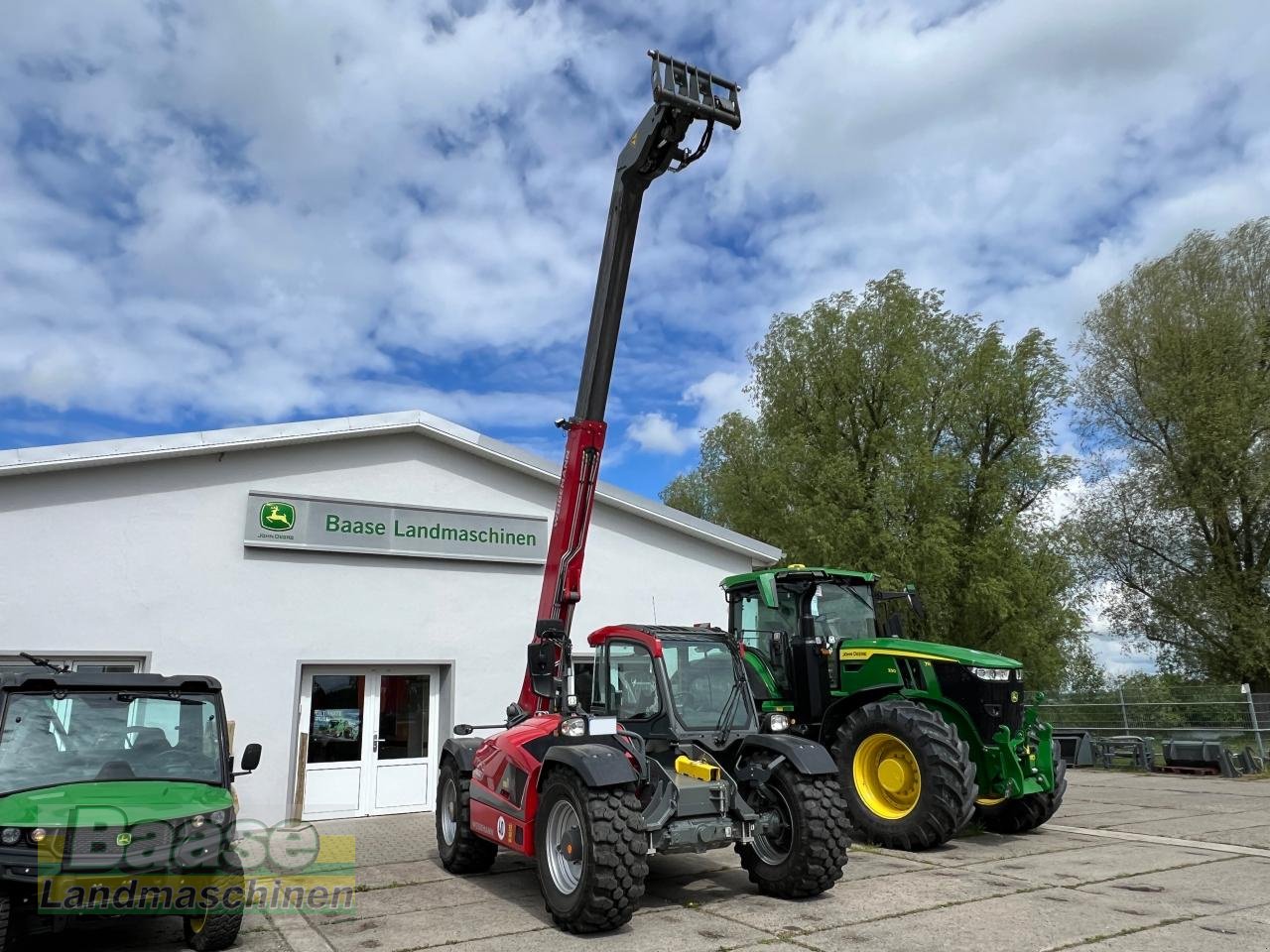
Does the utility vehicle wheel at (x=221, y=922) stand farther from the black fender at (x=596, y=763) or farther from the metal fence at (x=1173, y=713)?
the metal fence at (x=1173, y=713)

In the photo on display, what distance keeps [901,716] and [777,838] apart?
2386 mm

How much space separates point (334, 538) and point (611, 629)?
18.0 feet

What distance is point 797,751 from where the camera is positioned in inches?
258

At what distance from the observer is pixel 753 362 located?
26.5 m

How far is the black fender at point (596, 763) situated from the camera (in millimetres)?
5816

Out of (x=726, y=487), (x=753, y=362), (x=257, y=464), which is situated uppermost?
(x=753, y=362)

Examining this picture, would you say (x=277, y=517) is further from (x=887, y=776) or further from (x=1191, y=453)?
(x=1191, y=453)

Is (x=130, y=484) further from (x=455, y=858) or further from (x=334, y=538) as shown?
(x=455, y=858)

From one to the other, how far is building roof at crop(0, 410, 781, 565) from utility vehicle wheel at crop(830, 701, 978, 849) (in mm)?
5261

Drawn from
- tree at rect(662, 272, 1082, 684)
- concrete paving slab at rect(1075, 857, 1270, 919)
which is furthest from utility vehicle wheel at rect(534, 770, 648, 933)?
tree at rect(662, 272, 1082, 684)

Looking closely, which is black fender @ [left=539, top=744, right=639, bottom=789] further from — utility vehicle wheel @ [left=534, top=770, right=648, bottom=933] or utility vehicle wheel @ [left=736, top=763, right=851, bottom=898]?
utility vehicle wheel @ [left=736, top=763, right=851, bottom=898]

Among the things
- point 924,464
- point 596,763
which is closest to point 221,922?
point 596,763

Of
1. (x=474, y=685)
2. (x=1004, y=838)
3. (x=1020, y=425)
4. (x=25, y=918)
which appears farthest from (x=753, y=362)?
(x=25, y=918)

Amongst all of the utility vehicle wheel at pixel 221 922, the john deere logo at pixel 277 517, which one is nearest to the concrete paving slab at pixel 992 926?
the utility vehicle wheel at pixel 221 922
